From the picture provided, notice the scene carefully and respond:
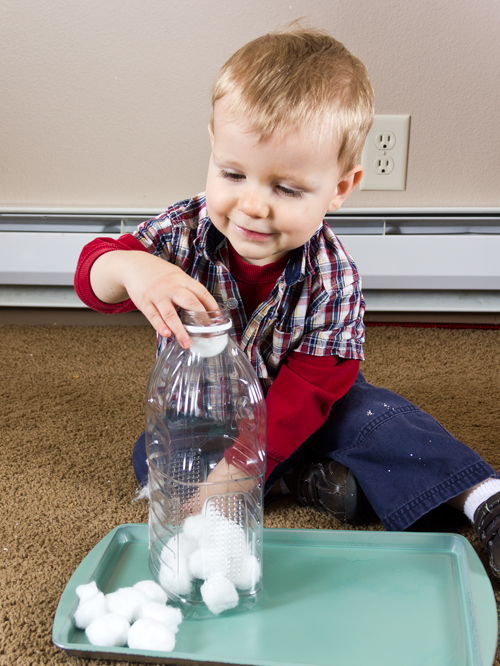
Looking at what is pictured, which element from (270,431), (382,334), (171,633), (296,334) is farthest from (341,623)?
(382,334)

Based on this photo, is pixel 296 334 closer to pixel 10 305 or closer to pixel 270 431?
pixel 270 431

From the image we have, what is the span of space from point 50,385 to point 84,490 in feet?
1.35

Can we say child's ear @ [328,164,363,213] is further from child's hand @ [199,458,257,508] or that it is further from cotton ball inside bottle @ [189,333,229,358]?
child's hand @ [199,458,257,508]

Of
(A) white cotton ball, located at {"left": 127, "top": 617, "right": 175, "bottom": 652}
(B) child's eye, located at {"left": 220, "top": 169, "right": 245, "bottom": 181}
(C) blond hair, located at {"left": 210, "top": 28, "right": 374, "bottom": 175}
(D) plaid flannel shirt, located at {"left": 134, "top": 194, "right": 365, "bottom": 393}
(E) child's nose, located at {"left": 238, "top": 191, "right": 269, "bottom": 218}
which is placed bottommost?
(A) white cotton ball, located at {"left": 127, "top": 617, "right": 175, "bottom": 652}

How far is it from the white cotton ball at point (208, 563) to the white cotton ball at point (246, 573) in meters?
0.01

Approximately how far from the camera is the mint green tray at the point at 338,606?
0.55 m

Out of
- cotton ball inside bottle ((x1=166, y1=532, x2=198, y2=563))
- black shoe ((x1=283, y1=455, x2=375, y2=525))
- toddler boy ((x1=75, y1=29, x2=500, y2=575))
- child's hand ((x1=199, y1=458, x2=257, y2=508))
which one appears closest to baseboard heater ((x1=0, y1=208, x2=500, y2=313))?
toddler boy ((x1=75, y1=29, x2=500, y2=575))

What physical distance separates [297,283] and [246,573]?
393 mm

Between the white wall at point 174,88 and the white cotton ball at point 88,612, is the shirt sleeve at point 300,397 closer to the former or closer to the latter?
the white cotton ball at point 88,612

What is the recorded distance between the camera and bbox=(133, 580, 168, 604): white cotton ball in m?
0.61

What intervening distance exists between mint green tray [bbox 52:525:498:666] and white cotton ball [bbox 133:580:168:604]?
0.10ft

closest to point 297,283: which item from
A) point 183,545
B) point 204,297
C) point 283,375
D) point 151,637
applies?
point 283,375

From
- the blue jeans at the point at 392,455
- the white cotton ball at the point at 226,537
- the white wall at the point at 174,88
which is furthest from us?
the white wall at the point at 174,88

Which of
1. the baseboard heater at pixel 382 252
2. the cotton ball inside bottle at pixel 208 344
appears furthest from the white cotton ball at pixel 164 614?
the baseboard heater at pixel 382 252
